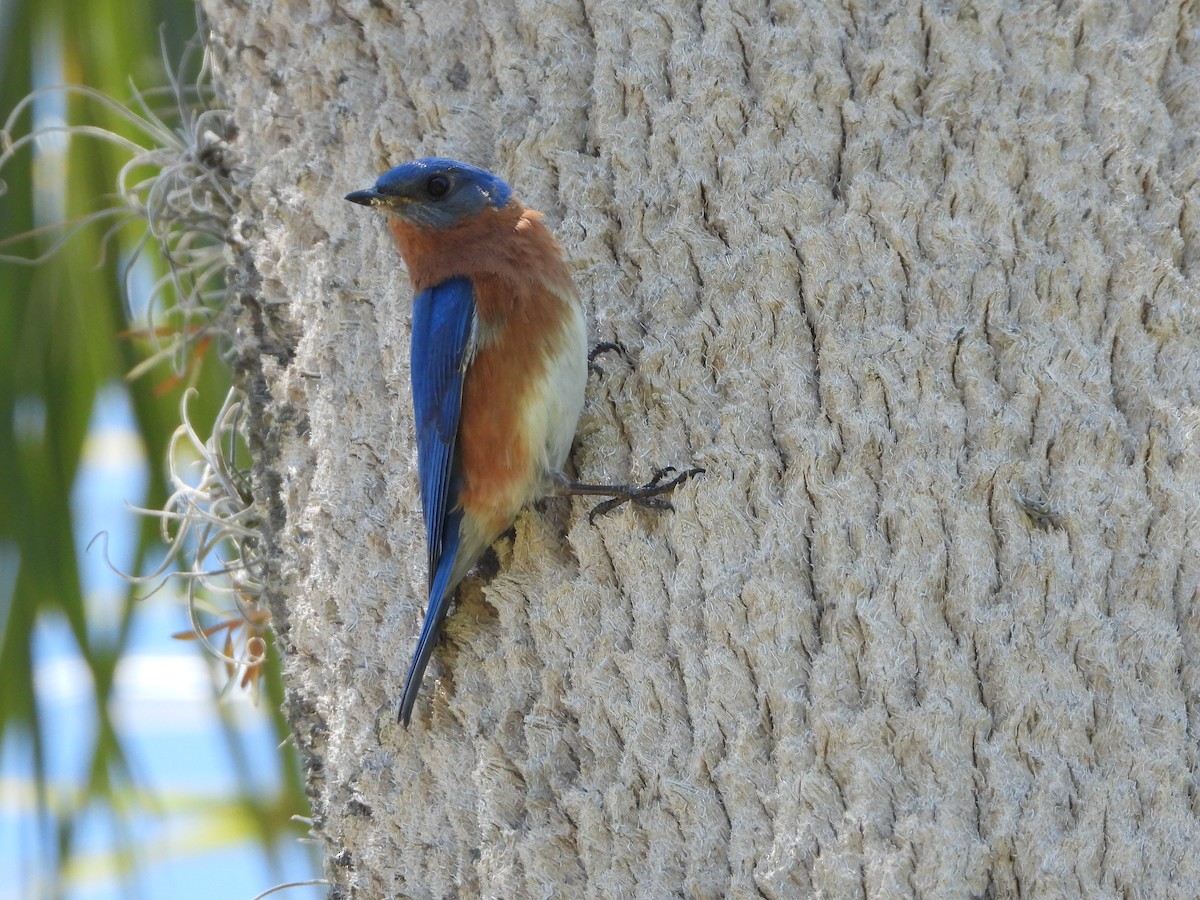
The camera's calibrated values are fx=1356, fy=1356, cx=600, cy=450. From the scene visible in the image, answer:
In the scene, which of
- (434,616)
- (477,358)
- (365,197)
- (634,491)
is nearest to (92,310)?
(365,197)

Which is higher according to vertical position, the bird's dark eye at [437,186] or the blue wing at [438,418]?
the bird's dark eye at [437,186]

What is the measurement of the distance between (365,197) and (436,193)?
0.50ft

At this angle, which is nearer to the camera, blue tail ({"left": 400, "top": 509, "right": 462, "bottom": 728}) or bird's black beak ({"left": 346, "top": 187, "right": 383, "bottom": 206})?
blue tail ({"left": 400, "top": 509, "right": 462, "bottom": 728})

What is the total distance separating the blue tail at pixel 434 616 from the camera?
8.54 ft

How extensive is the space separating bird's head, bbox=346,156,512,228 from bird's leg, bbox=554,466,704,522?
2.15 ft

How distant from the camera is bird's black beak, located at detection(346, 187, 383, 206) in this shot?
9.41ft

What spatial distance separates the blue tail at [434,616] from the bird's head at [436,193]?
67 centimetres

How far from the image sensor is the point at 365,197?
113 inches

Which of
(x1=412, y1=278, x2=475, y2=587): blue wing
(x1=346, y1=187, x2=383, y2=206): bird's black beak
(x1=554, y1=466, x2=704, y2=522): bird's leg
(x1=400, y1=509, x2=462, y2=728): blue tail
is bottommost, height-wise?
(x1=400, y1=509, x2=462, y2=728): blue tail

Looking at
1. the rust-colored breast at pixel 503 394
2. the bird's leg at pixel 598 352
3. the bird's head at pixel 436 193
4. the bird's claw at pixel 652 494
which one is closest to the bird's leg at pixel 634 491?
the bird's claw at pixel 652 494

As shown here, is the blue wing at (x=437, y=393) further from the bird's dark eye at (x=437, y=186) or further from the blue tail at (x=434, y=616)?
the bird's dark eye at (x=437, y=186)

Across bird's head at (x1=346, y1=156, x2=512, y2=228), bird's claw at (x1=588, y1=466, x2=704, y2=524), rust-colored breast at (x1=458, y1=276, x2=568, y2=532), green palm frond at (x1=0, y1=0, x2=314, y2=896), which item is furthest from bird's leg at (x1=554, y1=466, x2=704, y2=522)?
green palm frond at (x1=0, y1=0, x2=314, y2=896)

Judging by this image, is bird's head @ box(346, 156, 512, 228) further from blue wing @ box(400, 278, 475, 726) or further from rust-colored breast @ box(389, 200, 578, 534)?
blue wing @ box(400, 278, 475, 726)

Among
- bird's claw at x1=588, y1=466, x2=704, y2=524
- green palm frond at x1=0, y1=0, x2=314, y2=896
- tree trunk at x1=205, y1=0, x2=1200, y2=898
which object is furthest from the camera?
green palm frond at x1=0, y1=0, x2=314, y2=896
